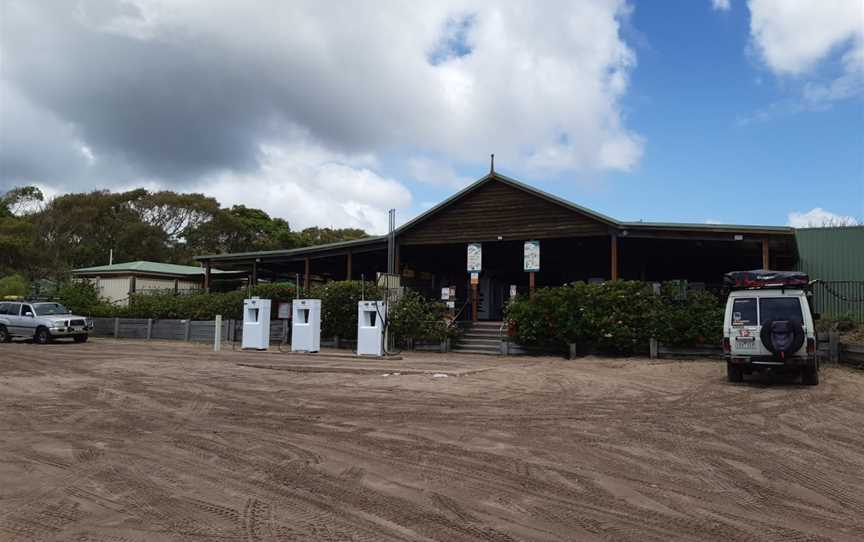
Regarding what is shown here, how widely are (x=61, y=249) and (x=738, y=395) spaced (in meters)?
53.1

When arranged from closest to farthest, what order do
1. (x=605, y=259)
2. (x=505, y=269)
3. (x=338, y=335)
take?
(x=338, y=335)
(x=605, y=259)
(x=505, y=269)

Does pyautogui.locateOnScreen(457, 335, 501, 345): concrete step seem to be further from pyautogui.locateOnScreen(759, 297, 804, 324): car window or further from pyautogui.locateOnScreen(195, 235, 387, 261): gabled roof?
pyautogui.locateOnScreen(759, 297, 804, 324): car window

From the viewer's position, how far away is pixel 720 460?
6117mm

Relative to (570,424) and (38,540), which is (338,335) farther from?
(38,540)

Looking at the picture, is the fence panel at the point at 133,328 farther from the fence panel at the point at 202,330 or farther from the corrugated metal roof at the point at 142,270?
the corrugated metal roof at the point at 142,270

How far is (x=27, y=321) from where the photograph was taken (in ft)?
80.5

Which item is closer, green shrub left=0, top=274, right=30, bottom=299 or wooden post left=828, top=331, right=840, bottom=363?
wooden post left=828, top=331, right=840, bottom=363

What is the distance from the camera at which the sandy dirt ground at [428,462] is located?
4238mm

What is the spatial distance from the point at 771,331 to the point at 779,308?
0.70 metres

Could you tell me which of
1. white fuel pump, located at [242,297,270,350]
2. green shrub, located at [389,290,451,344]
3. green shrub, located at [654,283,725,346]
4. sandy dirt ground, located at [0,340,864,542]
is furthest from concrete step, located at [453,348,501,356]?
sandy dirt ground, located at [0,340,864,542]

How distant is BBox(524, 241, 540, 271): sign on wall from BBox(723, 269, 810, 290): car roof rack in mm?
9066

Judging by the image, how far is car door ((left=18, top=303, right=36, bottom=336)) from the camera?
2445cm

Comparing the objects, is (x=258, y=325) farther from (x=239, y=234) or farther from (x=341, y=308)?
(x=239, y=234)

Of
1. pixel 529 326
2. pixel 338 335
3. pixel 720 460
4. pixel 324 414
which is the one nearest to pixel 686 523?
pixel 720 460
